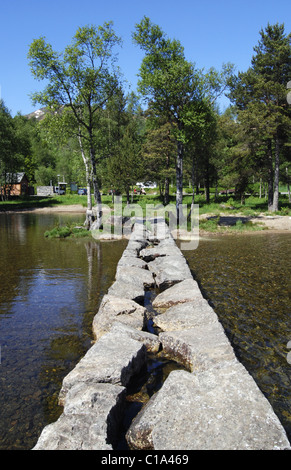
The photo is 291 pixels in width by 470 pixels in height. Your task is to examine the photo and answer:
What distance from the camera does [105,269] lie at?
44.7 feet

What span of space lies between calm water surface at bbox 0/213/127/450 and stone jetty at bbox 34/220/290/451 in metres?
0.57

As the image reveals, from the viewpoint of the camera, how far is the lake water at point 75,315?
523 centimetres

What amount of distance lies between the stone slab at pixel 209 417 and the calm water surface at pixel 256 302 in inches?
37.0

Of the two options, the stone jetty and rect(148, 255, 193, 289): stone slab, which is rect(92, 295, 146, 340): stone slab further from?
rect(148, 255, 193, 289): stone slab

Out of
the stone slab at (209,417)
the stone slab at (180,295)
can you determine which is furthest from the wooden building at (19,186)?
the stone slab at (209,417)

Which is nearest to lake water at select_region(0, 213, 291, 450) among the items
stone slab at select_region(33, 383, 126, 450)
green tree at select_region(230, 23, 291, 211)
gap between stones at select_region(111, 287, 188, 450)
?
stone slab at select_region(33, 383, 126, 450)

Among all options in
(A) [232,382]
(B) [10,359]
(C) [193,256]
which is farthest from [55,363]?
(C) [193,256]

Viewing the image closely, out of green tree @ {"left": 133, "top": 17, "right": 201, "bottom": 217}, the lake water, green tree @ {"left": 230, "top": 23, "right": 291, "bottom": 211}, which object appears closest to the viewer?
Answer: the lake water

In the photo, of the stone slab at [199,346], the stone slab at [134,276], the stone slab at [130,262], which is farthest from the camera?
Result: the stone slab at [130,262]

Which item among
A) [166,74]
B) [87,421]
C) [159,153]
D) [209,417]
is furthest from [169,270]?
[159,153]

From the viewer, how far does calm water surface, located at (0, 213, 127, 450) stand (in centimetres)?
495

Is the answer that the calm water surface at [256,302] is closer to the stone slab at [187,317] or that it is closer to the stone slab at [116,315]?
the stone slab at [187,317]

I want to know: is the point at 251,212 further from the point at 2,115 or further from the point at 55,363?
the point at 2,115

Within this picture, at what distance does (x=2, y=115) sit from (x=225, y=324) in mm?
56866
